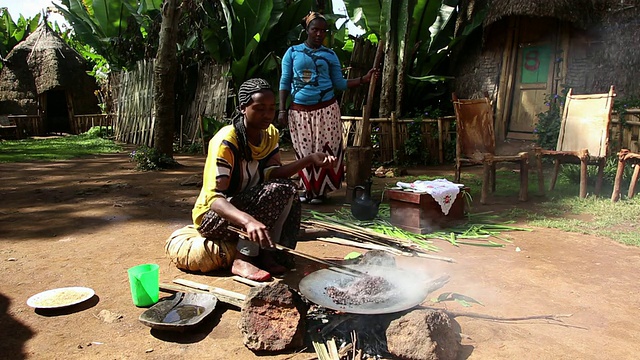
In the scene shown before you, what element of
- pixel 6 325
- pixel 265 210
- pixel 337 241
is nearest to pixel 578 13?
pixel 337 241

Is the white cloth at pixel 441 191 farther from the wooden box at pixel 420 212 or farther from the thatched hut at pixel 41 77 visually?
the thatched hut at pixel 41 77

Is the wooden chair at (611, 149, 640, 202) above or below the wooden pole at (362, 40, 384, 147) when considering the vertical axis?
below

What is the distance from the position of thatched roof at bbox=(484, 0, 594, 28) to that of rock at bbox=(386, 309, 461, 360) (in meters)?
7.05

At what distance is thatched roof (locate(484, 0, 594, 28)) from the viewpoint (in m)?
7.30

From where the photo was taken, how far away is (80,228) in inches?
160

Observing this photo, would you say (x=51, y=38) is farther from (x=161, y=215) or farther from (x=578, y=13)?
(x=578, y=13)

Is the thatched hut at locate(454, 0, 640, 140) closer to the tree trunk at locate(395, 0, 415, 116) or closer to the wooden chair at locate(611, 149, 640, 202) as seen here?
the tree trunk at locate(395, 0, 415, 116)

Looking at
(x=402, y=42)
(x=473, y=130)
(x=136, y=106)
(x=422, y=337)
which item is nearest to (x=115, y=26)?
(x=136, y=106)

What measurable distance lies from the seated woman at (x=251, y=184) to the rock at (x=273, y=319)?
503mm

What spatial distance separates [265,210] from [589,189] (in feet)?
14.5

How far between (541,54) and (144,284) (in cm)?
804

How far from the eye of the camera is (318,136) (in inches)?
187

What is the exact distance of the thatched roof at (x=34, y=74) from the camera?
1557 centimetres

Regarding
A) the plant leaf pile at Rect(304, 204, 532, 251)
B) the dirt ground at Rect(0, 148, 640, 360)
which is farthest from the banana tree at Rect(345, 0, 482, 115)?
the plant leaf pile at Rect(304, 204, 532, 251)
